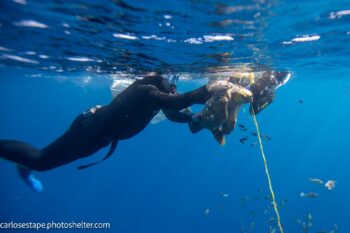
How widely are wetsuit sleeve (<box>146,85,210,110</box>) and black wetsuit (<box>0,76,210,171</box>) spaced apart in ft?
0.07

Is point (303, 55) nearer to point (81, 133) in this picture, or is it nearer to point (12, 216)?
point (81, 133)

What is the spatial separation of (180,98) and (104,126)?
2198 millimetres

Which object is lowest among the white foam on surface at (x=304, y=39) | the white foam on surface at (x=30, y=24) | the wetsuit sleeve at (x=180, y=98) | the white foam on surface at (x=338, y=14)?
the wetsuit sleeve at (x=180, y=98)

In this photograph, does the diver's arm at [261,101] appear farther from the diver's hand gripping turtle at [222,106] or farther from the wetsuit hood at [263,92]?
the diver's hand gripping turtle at [222,106]

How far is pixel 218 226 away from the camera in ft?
172

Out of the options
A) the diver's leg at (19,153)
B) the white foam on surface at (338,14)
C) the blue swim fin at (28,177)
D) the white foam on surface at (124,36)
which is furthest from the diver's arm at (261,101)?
the blue swim fin at (28,177)

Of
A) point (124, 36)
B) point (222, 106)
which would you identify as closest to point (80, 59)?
point (124, 36)

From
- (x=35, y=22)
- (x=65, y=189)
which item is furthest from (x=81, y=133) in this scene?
(x=65, y=189)

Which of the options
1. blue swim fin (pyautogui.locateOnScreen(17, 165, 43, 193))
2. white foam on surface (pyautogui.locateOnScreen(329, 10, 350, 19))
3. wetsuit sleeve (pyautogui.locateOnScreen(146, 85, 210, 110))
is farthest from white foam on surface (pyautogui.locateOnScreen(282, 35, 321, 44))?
blue swim fin (pyautogui.locateOnScreen(17, 165, 43, 193))

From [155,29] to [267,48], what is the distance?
5.00m

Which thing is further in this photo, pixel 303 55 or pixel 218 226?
pixel 218 226

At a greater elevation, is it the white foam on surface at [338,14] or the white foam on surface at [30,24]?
the white foam on surface at [338,14]

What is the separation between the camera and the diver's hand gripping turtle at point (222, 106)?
6309 millimetres

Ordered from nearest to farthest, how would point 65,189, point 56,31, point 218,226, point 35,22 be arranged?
point 35,22, point 56,31, point 218,226, point 65,189
